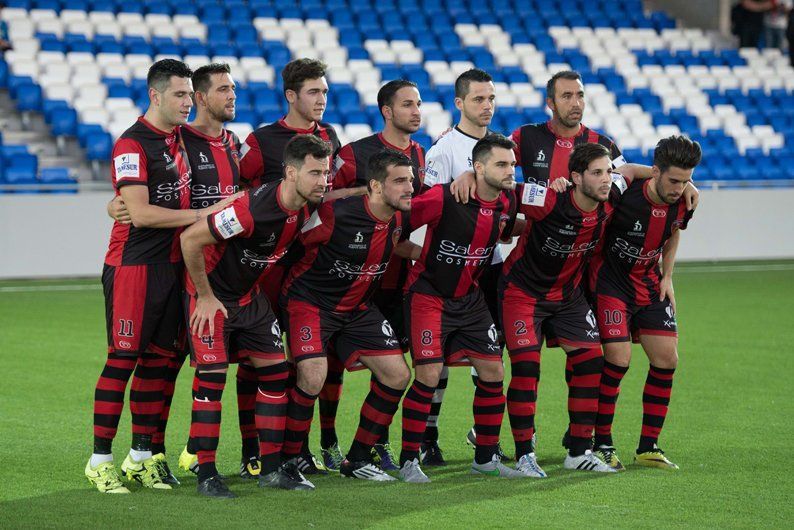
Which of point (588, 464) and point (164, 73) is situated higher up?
point (164, 73)

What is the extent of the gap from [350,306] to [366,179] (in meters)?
0.75

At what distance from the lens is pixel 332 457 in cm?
646

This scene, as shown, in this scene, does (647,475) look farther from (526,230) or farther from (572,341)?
(526,230)

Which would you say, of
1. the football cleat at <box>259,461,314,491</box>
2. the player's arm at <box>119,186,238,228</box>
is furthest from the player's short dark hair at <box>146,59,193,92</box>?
the football cleat at <box>259,461,314,491</box>

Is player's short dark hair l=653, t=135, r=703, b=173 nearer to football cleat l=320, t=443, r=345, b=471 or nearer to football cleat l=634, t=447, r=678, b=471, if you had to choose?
football cleat l=634, t=447, r=678, b=471

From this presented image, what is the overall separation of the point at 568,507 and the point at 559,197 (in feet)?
5.73

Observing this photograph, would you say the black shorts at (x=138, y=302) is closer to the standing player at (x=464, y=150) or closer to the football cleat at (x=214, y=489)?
the football cleat at (x=214, y=489)

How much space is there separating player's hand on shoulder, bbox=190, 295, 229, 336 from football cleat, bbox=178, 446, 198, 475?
2.79 ft

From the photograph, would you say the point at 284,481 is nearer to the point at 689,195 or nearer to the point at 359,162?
the point at 359,162

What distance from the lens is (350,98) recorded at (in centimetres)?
1839

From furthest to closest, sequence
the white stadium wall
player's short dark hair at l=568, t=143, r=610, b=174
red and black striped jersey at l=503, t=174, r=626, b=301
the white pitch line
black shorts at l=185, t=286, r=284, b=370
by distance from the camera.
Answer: the white stadium wall, the white pitch line, red and black striped jersey at l=503, t=174, r=626, b=301, player's short dark hair at l=568, t=143, r=610, b=174, black shorts at l=185, t=286, r=284, b=370

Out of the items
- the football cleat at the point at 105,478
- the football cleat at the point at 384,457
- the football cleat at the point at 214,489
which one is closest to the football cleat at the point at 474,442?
the football cleat at the point at 384,457

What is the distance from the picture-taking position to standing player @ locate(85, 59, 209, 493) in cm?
568

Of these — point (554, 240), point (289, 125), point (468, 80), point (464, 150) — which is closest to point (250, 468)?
point (289, 125)
